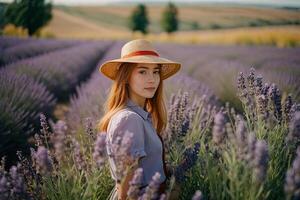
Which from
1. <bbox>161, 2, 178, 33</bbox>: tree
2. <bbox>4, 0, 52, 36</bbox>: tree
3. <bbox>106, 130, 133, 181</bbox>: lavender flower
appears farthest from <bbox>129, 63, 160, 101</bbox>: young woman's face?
<bbox>161, 2, 178, 33</bbox>: tree

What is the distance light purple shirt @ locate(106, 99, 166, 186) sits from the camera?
1.87 meters

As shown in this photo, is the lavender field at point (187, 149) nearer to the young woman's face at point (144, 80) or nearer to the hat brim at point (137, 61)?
the hat brim at point (137, 61)

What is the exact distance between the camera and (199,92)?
4.45 metres

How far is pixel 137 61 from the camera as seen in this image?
1980mm

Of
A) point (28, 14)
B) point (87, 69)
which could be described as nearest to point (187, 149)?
point (87, 69)

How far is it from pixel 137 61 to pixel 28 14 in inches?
624

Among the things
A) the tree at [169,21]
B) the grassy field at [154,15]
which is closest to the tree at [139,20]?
the tree at [169,21]

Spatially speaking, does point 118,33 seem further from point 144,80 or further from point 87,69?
point 144,80

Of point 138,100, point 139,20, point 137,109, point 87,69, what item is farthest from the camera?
point 139,20

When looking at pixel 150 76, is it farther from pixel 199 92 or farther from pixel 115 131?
pixel 199 92

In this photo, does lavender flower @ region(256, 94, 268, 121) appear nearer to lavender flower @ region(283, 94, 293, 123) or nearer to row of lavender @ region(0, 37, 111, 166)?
lavender flower @ region(283, 94, 293, 123)

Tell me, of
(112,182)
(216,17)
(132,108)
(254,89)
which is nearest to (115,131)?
(132,108)

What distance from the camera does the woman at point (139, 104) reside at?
6.21ft

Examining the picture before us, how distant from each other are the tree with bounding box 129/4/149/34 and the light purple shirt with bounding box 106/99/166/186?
117ft
